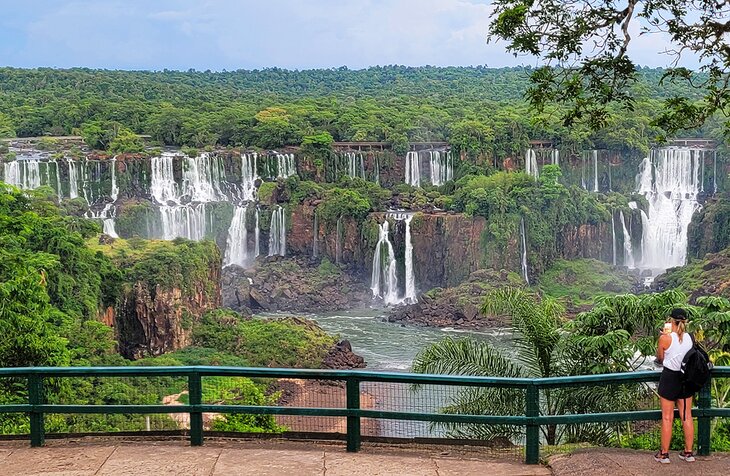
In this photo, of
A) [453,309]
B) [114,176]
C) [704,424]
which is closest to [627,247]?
[453,309]

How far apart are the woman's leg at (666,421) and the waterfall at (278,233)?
5049 centimetres

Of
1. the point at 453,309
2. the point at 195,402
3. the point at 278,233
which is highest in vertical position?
the point at 195,402

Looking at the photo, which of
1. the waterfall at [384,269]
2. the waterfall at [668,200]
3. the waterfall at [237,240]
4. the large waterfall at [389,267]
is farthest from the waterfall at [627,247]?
the waterfall at [237,240]

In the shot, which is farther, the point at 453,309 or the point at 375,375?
the point at 453,309

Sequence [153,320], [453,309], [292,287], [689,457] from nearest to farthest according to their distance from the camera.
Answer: [689,457] → [153,320] → [453,309] → [292,287]

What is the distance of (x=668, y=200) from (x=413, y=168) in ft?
51.0

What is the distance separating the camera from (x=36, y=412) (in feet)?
24.2

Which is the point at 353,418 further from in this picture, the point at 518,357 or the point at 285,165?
the point at 285,165

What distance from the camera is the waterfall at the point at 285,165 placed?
6019 centimetres

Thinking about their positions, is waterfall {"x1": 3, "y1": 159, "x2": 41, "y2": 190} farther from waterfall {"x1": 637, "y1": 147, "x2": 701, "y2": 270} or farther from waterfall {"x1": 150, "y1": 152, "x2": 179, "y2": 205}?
waterfall {"x1": 637, "y1": 147, "x2": 701, "y2": 270}

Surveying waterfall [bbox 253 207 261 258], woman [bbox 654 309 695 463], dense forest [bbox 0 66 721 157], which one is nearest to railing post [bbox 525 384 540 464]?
woman [bbox 654 309 695 463]

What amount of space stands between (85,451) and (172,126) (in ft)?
194

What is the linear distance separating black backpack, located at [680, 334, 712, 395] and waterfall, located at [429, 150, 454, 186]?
5613cm

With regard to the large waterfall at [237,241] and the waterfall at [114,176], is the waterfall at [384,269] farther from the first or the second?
the waterfall at [114,176]
